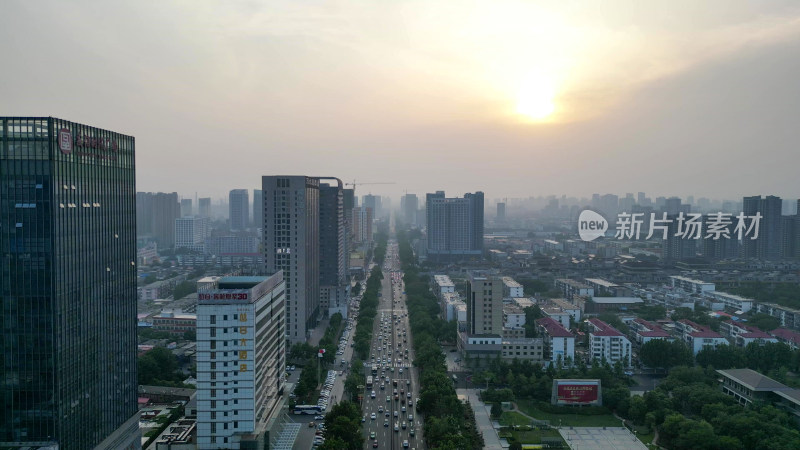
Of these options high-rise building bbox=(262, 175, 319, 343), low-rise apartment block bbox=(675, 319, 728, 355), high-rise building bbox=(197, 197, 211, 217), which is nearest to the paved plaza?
low-rise apartment block bbox=(675, 319, 728, 355)

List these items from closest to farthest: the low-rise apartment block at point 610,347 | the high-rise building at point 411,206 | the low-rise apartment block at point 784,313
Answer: the low-rise apartment block at point 610,347, the low-rise apartment block at point 784,313, the high-rise building at point 411,206

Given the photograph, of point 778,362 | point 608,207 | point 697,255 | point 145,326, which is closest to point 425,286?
point 145,326

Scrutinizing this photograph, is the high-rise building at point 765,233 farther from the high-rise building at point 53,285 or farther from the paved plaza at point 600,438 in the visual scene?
the high-rise building at point 53,285

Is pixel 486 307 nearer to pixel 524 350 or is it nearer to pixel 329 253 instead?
pixel 524 350

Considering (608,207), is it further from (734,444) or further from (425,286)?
(734,444)

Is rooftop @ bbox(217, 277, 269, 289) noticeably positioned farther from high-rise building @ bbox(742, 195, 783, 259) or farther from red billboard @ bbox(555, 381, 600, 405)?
high-rise building @ bbox(742, 195, 783, 259)

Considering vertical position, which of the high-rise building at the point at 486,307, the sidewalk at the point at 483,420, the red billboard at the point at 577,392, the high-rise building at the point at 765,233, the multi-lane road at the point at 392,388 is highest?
the high-rise building at the point at 765,233

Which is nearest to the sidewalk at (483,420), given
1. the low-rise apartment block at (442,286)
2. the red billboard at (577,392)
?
the red billboard at (577,392)
